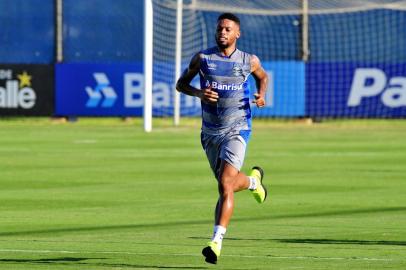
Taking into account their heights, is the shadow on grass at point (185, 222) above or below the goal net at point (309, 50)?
below

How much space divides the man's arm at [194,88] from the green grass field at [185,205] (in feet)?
4.98

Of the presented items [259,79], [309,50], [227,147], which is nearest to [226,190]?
[227,147]

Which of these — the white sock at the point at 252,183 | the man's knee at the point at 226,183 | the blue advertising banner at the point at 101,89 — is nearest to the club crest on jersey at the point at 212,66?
the man's knee at the point at 226,183

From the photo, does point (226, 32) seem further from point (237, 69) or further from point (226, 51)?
point (237, 69)

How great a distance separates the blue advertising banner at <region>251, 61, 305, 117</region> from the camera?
148 ft

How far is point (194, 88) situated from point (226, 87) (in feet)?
1.15

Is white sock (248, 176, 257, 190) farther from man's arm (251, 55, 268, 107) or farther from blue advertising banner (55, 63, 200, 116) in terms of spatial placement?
blue advertising banner (55, 63, 200, 116)

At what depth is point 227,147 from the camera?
42.4 feet

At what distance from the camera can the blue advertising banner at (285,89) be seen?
4503cm

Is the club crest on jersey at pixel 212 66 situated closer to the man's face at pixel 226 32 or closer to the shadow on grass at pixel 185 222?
the man's face at pixel 226 32

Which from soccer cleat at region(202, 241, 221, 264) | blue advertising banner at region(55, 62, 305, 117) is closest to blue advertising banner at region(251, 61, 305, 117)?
blue advertising banner at region(55, 62, 305, 117)

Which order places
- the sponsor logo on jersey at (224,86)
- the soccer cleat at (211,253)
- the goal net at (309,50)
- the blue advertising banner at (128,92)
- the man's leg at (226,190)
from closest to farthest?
the soccer cleat at (211,253)
the man's leg at (226,190)
the sponsor logo on jersey at (224,86)
the goal net at (309,50)
the blue advertising banner at (128,92)

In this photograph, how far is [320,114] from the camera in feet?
150

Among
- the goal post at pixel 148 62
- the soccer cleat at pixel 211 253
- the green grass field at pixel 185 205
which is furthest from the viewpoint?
the goal post at pixel 148 62
